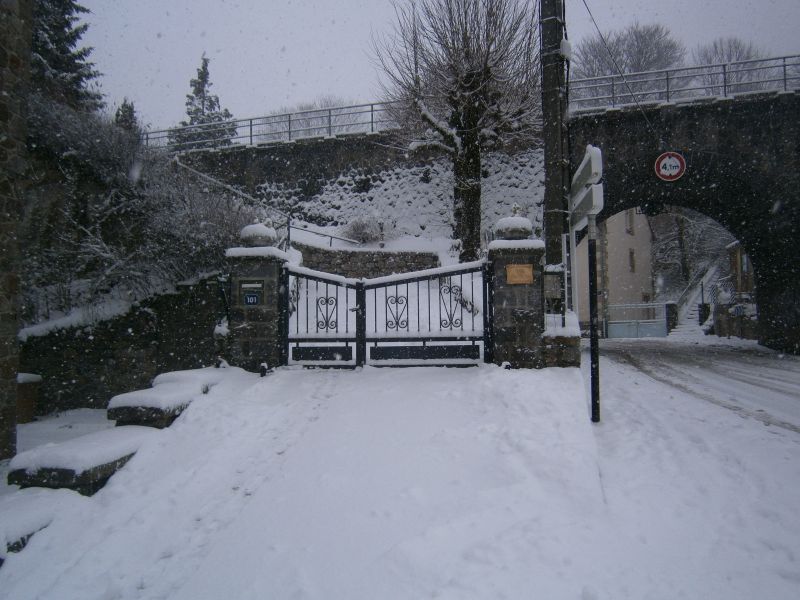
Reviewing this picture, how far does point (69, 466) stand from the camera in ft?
Result: 11.4

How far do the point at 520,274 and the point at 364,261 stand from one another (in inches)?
314

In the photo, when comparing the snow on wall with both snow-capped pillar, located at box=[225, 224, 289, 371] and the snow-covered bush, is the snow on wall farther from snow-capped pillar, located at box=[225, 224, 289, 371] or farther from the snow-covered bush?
snow-capped pillar, located at box=[225, 224, 289, 371]

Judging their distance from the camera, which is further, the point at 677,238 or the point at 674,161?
the point at 677,238

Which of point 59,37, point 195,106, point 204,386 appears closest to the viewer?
point 204,386

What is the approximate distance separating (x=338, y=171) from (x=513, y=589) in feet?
53.8

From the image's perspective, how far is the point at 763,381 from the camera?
24.2ft

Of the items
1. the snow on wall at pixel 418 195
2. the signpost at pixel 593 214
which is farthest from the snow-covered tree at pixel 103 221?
the signpost at pixel 593 214

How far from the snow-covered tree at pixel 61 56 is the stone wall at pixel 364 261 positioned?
930 cm

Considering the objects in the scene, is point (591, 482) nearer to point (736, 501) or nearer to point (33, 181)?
point (736, 501)

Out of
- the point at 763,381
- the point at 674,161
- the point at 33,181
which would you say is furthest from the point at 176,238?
the point at 674,161

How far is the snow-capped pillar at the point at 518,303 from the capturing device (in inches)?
212

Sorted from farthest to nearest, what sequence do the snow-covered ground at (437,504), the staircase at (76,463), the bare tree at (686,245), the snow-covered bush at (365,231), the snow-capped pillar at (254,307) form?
the bare tree at (686,245) → the snow-covered bush at (365,231) → the snow-capped pillar at (254,307) → the staircase at (76,463) → the snow-covered ground at (437,504)

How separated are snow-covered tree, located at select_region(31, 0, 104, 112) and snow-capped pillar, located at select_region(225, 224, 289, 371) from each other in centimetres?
1310

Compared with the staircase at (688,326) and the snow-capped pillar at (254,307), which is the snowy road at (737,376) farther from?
the staircase at (688,326)
